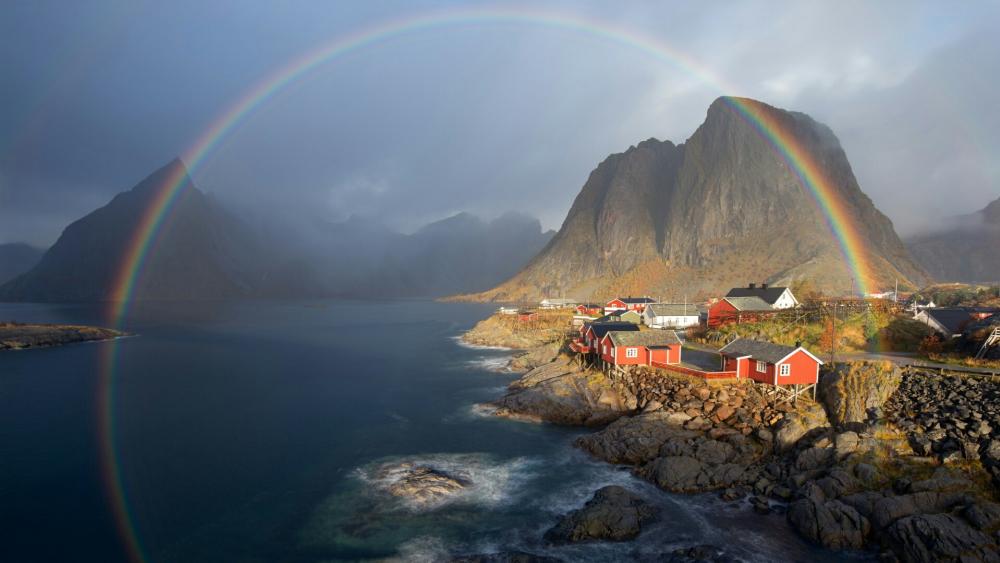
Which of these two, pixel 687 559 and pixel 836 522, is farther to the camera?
pixel 836 522

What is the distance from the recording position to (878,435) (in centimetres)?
2794

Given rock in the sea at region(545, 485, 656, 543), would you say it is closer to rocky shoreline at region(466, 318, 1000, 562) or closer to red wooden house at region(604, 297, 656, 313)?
rocky shoreline at region(466, 318, 1000, 562)

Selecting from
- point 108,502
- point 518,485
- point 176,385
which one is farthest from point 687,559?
point 176,385

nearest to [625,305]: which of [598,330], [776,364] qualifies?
[598,330]

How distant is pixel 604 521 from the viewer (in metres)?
22.9

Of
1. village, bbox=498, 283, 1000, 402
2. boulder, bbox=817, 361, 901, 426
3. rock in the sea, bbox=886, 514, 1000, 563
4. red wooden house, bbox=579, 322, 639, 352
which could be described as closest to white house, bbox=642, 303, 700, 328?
village, bbox=498, 283, 1000, 402

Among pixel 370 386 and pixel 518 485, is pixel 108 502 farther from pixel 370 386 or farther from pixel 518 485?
pixel 370 386

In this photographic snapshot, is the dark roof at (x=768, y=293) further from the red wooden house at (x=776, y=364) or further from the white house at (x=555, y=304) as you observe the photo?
the white house at (x=555, y=304)

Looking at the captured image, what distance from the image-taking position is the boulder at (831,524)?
69.8 feet

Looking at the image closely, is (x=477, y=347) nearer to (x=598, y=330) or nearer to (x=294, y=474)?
(x=598, y=330)

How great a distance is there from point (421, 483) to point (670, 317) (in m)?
57.9

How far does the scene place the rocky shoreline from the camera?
20.9 m

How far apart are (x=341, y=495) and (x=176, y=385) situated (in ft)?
137

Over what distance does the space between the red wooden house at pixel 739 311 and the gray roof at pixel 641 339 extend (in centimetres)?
1620
